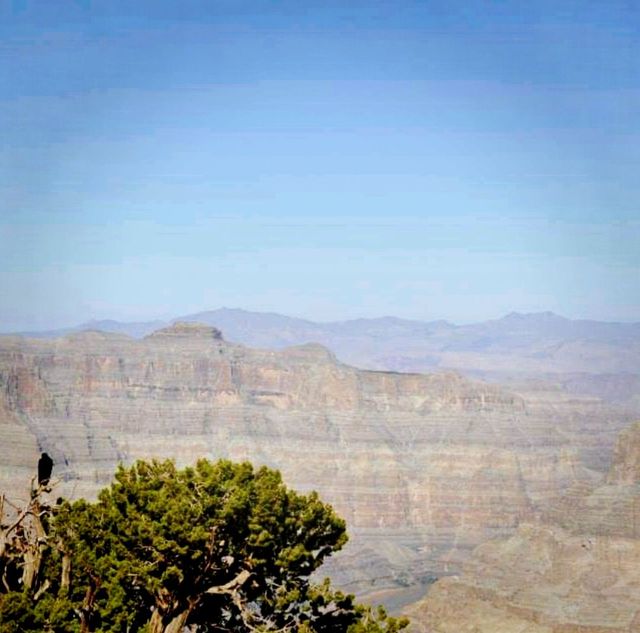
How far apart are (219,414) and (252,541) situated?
113 m

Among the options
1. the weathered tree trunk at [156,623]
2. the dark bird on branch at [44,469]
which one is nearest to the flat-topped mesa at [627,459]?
the dark bird on branch at [44,469]

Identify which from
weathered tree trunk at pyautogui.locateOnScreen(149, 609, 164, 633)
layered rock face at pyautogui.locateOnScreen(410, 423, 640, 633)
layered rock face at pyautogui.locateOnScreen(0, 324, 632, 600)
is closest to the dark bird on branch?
weathered tree trunk at pyautogui.locateOnScreen(149, 609, 164, 633)

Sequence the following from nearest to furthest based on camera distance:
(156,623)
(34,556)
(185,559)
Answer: (185,559) < (156,623) < (34,556)

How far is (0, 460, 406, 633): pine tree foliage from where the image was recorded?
111 ft

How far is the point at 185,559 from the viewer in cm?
3419

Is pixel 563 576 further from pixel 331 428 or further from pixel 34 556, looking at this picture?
pixel 331 428

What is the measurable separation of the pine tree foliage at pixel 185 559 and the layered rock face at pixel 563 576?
41.4 metres

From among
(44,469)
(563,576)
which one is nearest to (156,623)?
(44,469)

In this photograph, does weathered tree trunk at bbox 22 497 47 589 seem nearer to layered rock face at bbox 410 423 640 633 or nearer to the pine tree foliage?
the pine tree foliage

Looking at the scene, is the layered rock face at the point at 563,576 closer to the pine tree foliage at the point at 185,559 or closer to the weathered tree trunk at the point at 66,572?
the pine tree foliage at the point at 185,559

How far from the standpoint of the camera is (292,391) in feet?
496

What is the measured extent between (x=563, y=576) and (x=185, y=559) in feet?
182

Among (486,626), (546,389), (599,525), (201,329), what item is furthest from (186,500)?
(546,389)

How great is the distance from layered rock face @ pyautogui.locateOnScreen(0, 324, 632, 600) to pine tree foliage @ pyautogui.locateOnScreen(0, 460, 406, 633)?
86331 mm
